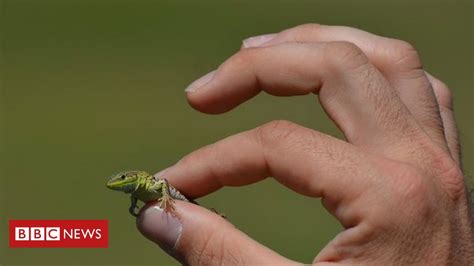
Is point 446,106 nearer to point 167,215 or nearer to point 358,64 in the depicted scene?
point 358,64

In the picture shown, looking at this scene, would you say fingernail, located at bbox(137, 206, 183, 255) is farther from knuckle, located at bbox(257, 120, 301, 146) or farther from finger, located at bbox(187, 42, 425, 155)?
finger, located at bbox(187, 42, 425, 155)

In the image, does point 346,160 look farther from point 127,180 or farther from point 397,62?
point 127,180

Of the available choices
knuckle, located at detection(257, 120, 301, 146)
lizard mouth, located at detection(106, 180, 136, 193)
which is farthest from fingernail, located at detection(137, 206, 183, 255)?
lizard mouth, located at detection(106, 180, 136, 193)

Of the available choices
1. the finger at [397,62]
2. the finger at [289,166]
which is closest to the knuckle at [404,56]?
the finger at [397,62]

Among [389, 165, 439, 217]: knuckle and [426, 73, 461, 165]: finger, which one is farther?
[426, 73, 461, 165]: finger

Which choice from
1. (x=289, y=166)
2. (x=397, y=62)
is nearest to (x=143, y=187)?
(x=289, y=166)

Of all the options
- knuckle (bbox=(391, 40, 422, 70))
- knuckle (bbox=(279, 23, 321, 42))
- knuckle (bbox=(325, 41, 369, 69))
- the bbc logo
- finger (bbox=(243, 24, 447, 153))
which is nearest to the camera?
knuckle (bbox=(325, 41, 369, 69))
